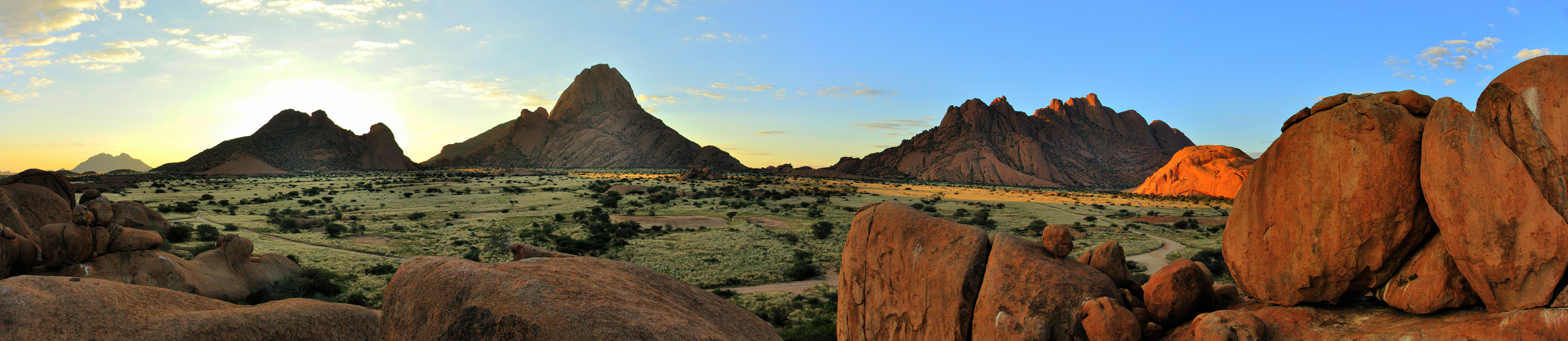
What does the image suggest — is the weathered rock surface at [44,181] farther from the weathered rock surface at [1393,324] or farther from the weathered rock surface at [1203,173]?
the weathered rock surface at [1203,173]

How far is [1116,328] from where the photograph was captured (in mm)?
8367

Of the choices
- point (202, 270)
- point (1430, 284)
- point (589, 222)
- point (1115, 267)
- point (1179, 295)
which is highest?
point (1430, 284)

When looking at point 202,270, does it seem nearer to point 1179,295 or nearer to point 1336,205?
point 1179,295

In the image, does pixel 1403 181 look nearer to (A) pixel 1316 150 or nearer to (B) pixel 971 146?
(A) pixel 1316 150

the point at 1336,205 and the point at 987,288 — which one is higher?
the point at 1336,205

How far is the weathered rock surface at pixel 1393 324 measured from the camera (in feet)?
19.6

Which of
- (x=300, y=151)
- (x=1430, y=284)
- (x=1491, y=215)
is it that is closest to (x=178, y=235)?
(x=1430, y=284)

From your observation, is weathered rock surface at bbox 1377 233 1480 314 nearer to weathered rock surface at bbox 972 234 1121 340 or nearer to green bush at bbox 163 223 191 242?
weathered rock surface at bbox 972 234 1121 340

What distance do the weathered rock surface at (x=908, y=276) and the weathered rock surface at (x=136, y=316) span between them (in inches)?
341

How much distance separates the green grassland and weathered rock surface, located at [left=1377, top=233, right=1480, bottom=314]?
2109cm

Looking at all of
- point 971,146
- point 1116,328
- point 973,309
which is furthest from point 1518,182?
point 971,146

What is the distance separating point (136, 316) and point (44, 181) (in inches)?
891

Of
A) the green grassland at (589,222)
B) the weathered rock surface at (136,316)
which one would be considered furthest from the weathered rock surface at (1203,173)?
the weathered rock surface at (136,316)

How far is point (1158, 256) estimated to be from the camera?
1332 inches
